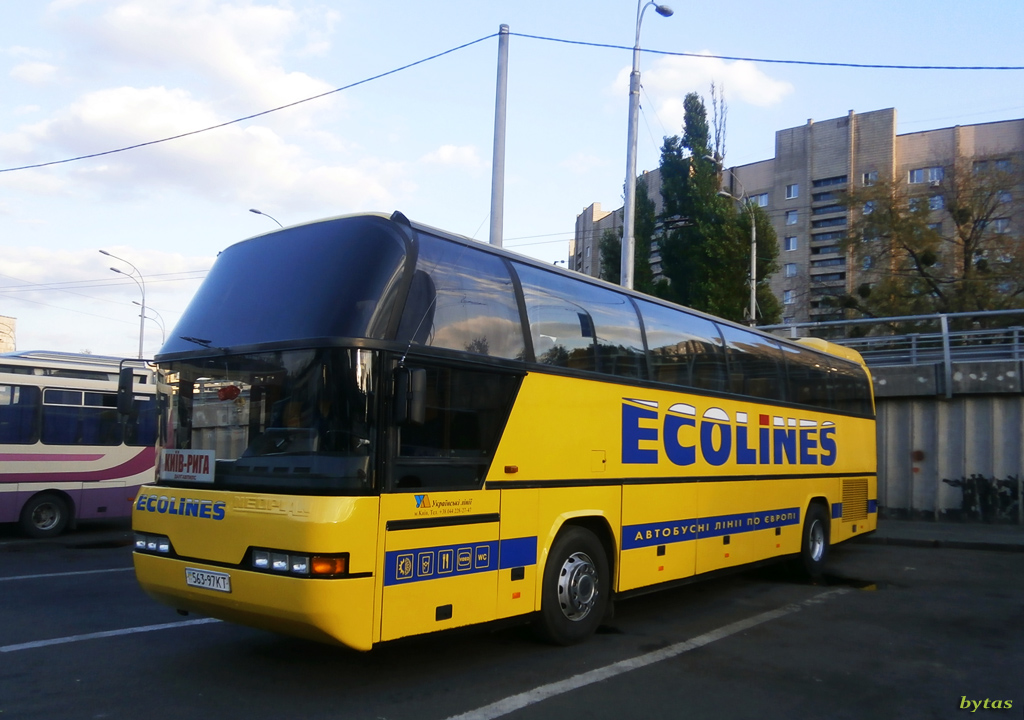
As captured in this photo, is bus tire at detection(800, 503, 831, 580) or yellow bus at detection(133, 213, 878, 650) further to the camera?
bus tire at detection(800, 503, 831, 580)

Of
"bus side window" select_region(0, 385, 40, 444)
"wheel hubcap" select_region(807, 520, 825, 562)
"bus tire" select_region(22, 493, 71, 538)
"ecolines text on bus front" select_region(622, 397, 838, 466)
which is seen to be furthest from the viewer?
"bus tire" select_region(22, 493, 71, 538)

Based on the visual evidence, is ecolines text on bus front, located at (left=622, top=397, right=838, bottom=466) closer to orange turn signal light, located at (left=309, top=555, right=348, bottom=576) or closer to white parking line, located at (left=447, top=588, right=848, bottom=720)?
white parking line, located at (left=447, top=588, right=848, bottom=720)

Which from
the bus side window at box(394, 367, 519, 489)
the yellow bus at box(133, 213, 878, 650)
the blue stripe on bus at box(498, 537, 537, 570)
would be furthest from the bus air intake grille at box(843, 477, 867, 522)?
the bus side window at box(394, 367, 519, 489)

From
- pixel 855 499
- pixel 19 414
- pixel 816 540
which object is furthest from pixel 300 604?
pixel 19 414

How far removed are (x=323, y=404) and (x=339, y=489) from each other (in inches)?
Answer: 22.6

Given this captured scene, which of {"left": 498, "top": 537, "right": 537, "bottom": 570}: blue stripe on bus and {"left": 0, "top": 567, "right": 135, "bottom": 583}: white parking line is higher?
{"left": 498, "top": 537, "right": 537, "bottom": 570}: blue stripe on bus

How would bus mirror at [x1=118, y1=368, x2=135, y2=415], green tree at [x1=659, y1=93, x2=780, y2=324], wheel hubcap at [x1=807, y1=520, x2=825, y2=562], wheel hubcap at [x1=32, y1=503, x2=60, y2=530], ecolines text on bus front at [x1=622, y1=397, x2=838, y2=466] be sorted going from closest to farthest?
1. bus mirror at [x1=118, y1=368, x2=135, y2=415]
2. ecolines text on bus front at [x1=622, y1=397, x2=838, y2=466]
3. wheel hubcap at [x1=807, y1=520, x2=825, y2=562]
4. wheel hubcap at [x1=32, y1=503, x2=60, y2=530]
5. green tree at [x1=659, y1=93, x2=780, y2=324]

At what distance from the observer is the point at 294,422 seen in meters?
5.60

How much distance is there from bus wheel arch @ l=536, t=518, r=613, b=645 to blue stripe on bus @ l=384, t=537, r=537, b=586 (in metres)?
0.41

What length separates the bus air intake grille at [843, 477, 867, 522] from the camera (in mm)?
13414

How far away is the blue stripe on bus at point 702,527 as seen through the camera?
823cm

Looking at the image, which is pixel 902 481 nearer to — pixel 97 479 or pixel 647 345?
pixel 647 345

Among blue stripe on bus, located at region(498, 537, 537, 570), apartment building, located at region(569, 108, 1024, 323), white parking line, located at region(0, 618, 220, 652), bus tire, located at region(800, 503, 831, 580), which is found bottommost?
white parking line, located at region(0, 618, 220, 652)

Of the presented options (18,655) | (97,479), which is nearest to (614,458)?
(18,655)
